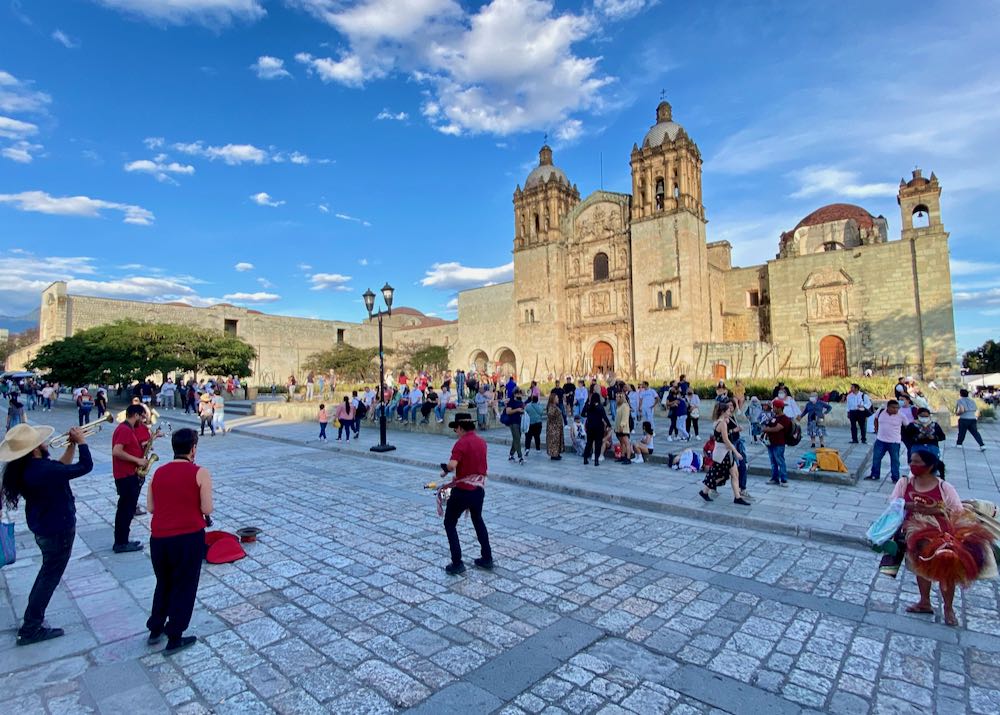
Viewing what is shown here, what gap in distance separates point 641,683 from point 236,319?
49.7 meters

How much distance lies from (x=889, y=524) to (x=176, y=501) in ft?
16.6

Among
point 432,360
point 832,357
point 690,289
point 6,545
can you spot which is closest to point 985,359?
point 832,357

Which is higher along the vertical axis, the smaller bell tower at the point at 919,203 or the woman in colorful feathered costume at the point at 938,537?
the smaller bell tower at the point at 919,203

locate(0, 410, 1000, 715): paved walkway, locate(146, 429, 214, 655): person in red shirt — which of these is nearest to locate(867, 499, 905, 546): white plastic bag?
locate(0, 410, 1000, 715): paved walkway

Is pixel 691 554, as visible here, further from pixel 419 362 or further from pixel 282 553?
pixel 419 362

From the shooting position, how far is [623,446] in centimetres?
1038

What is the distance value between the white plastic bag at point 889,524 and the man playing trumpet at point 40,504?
5718 mm

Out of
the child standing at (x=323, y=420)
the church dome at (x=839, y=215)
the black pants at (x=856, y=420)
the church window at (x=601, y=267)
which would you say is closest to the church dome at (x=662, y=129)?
the church window at (x=601, y=267)

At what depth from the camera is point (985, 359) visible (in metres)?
48.0

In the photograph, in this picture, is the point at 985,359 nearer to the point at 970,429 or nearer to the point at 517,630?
the point at 970,429

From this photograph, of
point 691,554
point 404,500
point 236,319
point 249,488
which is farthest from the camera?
point 236,319

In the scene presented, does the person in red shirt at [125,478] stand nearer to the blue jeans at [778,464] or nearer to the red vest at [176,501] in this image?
the red vest at [176,501]

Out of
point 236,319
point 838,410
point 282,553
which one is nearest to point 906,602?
point 282,553

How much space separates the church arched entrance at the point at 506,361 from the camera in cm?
4131
